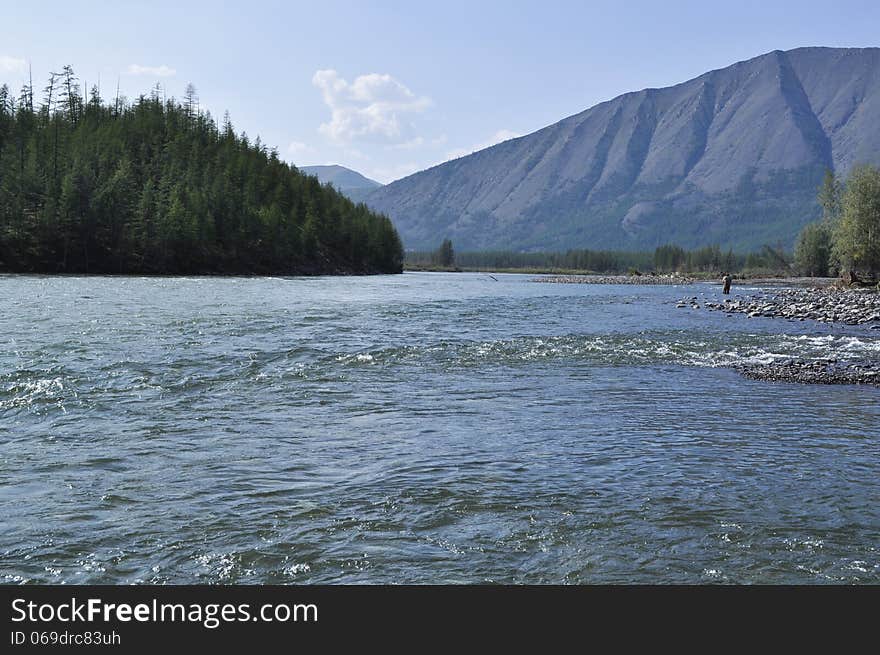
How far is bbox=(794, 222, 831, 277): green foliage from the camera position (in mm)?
131750

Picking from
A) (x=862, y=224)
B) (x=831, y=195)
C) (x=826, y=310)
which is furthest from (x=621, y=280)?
(x=826, y=310)

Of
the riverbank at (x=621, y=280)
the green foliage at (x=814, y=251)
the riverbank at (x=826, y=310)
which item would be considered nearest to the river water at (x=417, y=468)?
the riverbank at (x=826, y=310)

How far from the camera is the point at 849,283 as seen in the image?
80.9 meters

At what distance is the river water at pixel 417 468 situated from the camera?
7625mm

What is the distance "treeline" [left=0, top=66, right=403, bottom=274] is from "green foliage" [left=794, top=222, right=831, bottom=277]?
86.8m

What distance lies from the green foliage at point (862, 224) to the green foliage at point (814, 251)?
48.9 m

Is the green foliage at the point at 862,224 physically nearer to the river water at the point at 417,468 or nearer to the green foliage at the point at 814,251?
the green foliage at the point at 814,251

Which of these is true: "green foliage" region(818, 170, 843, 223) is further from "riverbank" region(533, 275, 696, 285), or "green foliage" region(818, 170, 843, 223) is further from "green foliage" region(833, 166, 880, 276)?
"riverbank" region(533, 275, 696, 285)

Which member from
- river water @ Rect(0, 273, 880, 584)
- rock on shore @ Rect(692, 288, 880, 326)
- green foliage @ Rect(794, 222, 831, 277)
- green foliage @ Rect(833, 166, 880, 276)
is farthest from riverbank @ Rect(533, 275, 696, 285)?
river water @ Rect(0, 273, 880, 584)

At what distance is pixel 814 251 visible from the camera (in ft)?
439

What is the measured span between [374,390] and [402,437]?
208 inches

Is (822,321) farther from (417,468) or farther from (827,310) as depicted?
(417,468)

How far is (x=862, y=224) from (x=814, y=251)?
5927 centimetres
